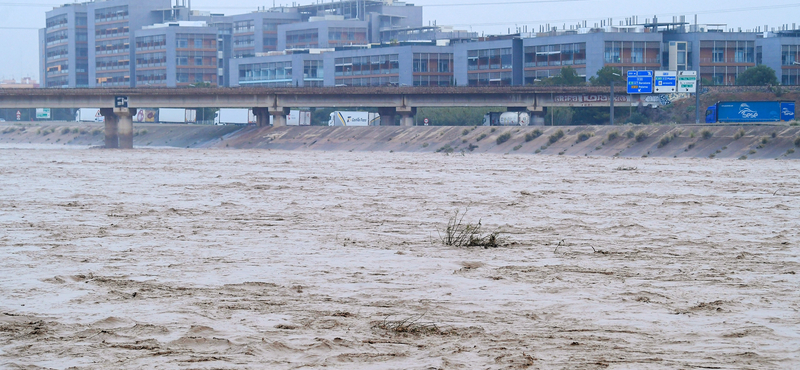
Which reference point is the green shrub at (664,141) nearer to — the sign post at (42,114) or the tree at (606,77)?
the tree at (606,77)

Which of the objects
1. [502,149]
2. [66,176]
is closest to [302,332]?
[66,176]

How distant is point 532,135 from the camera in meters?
88.5

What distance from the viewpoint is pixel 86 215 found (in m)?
24.2

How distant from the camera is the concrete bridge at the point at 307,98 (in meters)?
112

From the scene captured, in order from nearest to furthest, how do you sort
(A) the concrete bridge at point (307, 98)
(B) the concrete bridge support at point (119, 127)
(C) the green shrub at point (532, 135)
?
(C) the green shrub at point (532, 135) → (A) the concrete bridge at point (307, 98) → (B) the concrete bridge support at point (119, 127)

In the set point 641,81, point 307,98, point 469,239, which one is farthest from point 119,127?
point 469,239

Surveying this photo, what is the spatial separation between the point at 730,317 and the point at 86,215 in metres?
17.5

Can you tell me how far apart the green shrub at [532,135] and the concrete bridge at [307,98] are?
2259 centimetres

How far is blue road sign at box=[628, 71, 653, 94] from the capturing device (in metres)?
107

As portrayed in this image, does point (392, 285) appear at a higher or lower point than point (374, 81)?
lower

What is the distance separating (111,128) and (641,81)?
211ft

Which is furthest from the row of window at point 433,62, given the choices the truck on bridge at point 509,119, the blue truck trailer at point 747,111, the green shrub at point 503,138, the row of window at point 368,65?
the blue truck trailer at point 747,111

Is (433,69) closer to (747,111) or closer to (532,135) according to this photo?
(532,135)

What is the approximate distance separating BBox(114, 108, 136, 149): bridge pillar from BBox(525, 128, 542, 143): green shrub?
50.2 meters
